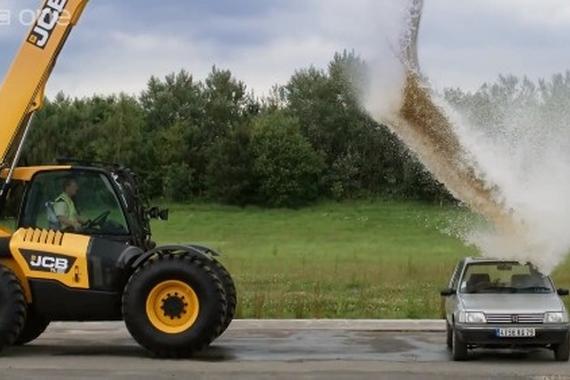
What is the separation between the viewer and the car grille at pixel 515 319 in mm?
14328

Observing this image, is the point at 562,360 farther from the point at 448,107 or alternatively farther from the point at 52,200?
the point at 52,200

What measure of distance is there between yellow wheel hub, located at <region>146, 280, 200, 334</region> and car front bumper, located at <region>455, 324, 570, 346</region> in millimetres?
3692

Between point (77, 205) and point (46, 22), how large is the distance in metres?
2.79

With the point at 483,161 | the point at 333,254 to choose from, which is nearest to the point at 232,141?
the point at 333,254

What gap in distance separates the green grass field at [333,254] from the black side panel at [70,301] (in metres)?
6.77

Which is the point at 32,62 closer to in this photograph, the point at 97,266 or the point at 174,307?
the point at 97,266

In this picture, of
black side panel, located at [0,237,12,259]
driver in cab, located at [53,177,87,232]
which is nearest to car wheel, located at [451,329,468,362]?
driver in cab, located at [53,177,87,232]

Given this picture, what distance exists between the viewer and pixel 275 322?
769 inches

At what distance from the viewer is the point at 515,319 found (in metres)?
14.3

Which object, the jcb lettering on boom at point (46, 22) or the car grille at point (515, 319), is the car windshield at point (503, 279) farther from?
the jcb lettering on boom at point (46, 22)

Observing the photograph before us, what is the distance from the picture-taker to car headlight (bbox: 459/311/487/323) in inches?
567

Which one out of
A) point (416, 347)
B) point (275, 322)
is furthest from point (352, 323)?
point (416, 347)

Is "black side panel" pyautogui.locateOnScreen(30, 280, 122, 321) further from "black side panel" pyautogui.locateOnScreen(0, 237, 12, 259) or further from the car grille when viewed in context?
the car grille

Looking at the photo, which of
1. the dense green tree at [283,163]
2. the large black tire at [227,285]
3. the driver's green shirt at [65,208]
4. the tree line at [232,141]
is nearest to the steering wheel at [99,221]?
the driver's green shirt at [65,208]
